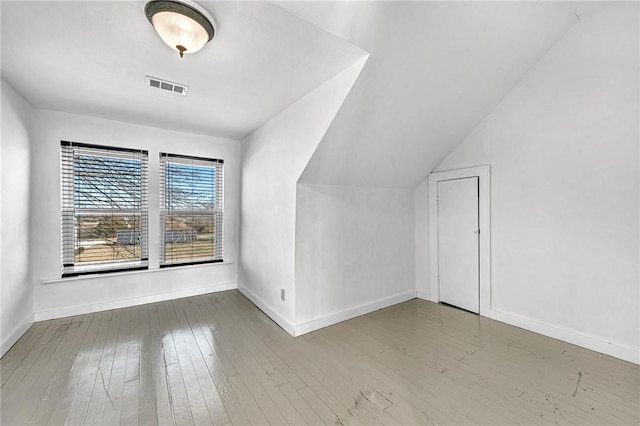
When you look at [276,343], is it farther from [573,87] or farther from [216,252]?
[573,87]

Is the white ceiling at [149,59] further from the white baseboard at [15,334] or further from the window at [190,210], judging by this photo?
the white baseboard at [15,334]

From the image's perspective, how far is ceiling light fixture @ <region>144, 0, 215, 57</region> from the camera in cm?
155

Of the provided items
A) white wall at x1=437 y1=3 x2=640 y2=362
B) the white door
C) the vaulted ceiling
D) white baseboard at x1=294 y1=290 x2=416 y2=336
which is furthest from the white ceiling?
white baseboard at x1=294 y1=290 x2=416 y2=336

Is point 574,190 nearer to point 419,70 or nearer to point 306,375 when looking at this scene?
point 419,70

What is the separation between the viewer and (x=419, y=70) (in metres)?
2.29

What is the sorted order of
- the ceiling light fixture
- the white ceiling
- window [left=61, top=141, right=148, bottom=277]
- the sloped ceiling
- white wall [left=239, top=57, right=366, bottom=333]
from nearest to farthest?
1. the ceiling light fixture
2. the white ceiling
3. the sloped ceiling
4. white wall [left=239, top=57, right=366, bottom=333]
5. window [left=61, top=141, right=148, bottom=277]

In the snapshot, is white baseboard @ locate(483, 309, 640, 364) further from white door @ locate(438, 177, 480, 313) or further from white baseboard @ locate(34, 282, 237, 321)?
white baseboard @ locate(34, 282, 237, 321)

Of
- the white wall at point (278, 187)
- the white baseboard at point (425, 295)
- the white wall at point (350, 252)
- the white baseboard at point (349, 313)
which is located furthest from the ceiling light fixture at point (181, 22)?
the white baseboard at point (425, 295)

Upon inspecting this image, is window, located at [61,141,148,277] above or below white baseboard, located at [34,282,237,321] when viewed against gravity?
above

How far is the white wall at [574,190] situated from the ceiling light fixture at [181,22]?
311 cm

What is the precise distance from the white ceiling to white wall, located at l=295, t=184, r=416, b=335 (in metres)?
1.19

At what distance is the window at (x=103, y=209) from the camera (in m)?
3.31

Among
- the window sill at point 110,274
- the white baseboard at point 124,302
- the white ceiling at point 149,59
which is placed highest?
the white ceiling at point 149,59

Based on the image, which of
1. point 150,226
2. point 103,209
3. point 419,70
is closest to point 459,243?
point 419,70
